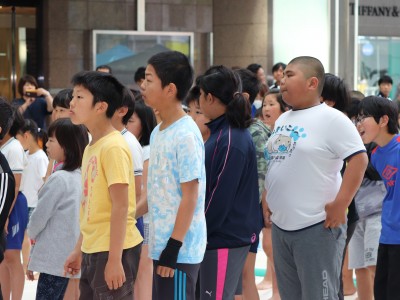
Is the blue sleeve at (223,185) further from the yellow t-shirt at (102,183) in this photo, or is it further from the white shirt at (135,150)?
the white shirt at (135,150)

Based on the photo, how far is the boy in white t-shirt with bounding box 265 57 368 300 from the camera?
420 cm

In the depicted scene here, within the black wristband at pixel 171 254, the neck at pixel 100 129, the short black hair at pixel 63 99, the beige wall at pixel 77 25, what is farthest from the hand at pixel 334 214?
the beige wall at pixel 77 25

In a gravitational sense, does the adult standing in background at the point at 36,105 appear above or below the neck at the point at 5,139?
above

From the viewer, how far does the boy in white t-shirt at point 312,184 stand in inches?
165

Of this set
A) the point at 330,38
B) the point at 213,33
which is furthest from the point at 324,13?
the point at 213,33

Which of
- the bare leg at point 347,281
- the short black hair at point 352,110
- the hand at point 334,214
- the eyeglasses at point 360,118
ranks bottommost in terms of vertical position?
the bare leg at point 347,281

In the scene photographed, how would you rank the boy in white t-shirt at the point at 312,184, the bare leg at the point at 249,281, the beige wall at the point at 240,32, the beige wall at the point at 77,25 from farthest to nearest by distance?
the beige wall at the point at 240,32 → the beige wall at the point at 77,25 → the bare leg at the point at 249,281 → the boy in white t-shirt at the point at 312,184

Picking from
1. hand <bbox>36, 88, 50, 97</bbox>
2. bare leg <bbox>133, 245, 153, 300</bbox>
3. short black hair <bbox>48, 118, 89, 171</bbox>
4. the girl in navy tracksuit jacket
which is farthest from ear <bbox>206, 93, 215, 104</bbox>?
hand <bbox>36, 88, 50, 97</bbox>

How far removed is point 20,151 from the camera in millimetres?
5957

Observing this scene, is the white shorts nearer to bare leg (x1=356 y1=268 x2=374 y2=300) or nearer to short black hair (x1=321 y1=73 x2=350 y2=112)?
bare leg (x1=356 y1=268 x2=374 y2=300)

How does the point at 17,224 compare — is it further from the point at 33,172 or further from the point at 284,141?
the point at 284,141

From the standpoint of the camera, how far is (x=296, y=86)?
4.39 metres

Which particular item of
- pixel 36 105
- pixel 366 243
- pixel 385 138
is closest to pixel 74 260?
pixel 385 138

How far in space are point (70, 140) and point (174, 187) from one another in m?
1.31
